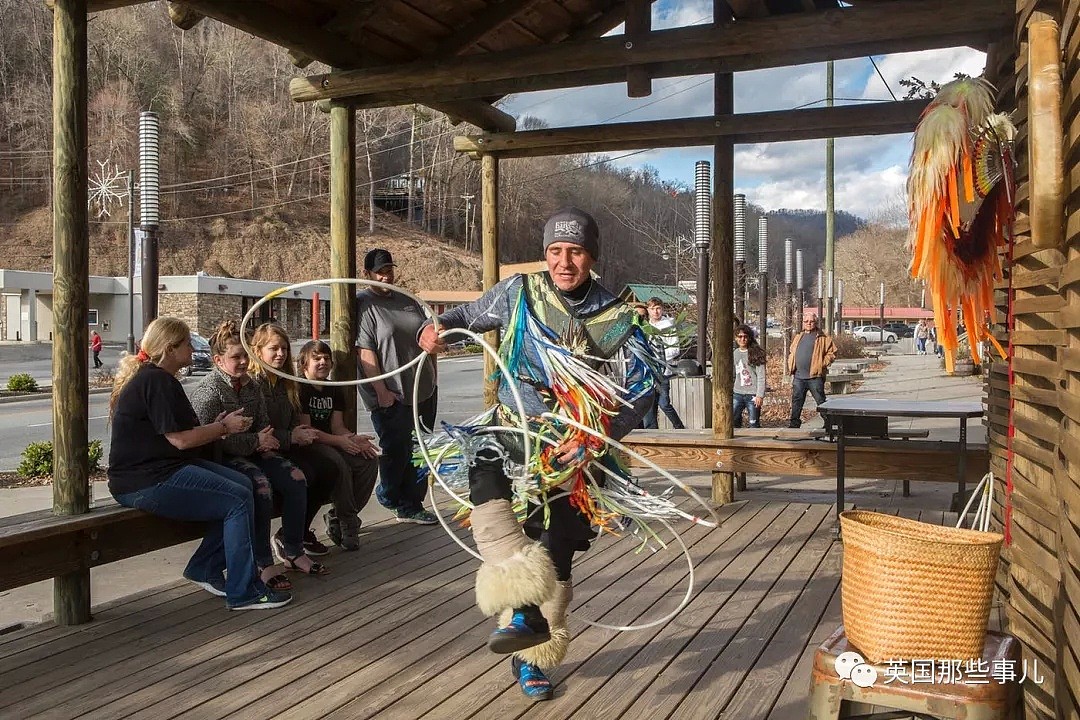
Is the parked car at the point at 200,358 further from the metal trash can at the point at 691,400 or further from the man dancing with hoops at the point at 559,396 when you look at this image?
the man dancing with hoops at the point at 559,396

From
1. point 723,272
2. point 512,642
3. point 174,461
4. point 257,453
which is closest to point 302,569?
point 257,453

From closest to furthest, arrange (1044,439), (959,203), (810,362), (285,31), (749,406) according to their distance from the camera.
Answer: (1044,439) < (959,203) < (285,31) < (749,406) < (810,362)

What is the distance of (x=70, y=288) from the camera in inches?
154

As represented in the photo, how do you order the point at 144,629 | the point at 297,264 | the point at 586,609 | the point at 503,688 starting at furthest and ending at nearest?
the point at 297,264 < the point at 586,609 < the point at 144,629 < the point at 503,688

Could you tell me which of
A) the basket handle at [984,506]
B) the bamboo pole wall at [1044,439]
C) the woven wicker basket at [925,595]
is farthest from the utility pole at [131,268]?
the woven wicker basket at [925,595]

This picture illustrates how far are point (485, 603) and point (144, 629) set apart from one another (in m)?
1.84

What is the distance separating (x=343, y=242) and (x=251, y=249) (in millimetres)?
59522

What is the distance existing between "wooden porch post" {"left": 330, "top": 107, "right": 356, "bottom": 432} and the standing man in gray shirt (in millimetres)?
79

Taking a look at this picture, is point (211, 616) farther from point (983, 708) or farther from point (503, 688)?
point (983, 708)

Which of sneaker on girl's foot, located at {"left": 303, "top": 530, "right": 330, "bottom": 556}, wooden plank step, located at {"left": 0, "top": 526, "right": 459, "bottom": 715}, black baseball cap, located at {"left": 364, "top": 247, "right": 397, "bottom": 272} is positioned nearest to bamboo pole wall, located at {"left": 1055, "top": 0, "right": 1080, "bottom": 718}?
wooden plank step, located at {"left": 0, "top": 526, "right": 459, "bottom": 715}

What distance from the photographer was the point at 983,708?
2.15 metres

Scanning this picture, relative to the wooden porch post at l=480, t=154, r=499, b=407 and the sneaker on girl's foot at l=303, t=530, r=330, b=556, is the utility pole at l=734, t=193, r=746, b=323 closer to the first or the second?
the wooden porch post at l=480, t=154, r=499, b=407

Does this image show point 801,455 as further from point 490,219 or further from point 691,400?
point 691,400

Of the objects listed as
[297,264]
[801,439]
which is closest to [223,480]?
[801,439]
